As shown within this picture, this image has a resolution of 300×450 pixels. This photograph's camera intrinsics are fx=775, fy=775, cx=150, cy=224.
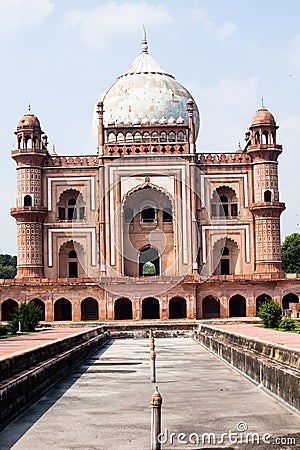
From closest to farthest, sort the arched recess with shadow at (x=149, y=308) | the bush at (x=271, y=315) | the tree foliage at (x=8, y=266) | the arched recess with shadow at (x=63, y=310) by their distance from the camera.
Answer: the bush at (x=271, y=315)
the arched recess with shadow at (x=63, y=310)
the arched recess with shadow at (x=149, y=308)
the tree foliage at (x=8, y=266)

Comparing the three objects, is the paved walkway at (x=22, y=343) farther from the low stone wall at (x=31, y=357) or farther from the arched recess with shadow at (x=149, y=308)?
the arched recess with shadow at (x=149, y=308)

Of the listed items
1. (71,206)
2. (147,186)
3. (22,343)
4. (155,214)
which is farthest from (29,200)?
(22,343)

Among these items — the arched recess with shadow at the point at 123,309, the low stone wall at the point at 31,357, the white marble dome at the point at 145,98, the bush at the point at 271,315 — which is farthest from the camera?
the white marble dome at the point at 145,98

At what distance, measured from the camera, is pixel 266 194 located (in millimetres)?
29656

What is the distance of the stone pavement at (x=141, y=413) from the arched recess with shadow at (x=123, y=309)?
17.4 m

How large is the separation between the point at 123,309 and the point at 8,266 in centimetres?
2901

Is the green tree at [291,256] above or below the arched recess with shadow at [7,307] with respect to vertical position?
above

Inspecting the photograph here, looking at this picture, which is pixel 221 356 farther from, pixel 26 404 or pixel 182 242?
pixel 182 242

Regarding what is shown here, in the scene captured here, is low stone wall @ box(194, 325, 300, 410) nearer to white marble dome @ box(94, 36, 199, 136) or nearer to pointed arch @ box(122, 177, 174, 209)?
pointed arch @ box(122, 177, 174, 209)

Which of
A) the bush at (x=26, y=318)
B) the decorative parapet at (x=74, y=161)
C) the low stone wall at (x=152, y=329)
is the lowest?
the low stone wall at (x=152, y=329)

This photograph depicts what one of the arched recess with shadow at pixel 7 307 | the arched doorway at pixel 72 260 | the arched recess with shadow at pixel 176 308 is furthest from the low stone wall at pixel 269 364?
the arched doorway at pixel 72 260

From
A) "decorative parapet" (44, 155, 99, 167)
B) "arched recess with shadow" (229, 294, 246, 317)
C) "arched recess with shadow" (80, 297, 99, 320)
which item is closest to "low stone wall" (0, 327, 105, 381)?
"arched recess with shadow" (80, 297, 99, 320)

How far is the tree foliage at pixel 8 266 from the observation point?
53406mm

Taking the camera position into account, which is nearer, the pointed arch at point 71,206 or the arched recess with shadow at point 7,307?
the arched recess with shadow at point 7,307
